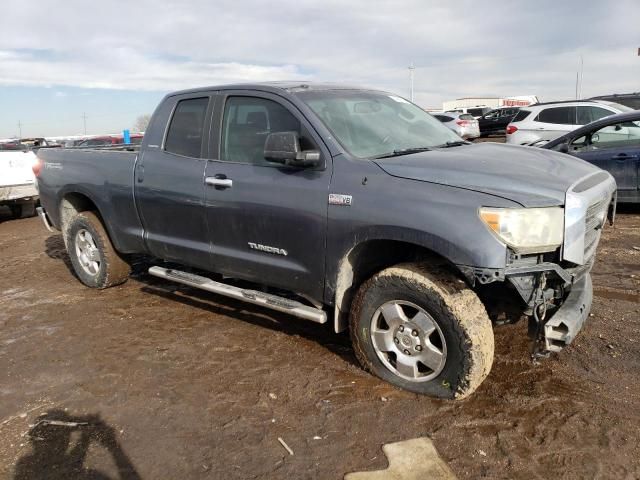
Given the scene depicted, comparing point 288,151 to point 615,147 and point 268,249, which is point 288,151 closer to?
point 268,249

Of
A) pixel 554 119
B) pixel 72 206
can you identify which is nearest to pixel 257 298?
pixel 72 206

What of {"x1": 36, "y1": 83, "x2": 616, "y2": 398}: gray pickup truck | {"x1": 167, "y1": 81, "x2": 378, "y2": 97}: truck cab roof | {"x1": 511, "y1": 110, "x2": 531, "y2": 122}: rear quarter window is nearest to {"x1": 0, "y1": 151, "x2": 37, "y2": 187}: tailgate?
{"x1": 36, "y1": 83, "x2": 616, "y2": 398}: gray pickup truck

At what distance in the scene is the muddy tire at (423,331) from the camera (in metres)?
3.14

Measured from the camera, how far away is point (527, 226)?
9.53ft

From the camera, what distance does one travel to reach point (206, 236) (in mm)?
4344

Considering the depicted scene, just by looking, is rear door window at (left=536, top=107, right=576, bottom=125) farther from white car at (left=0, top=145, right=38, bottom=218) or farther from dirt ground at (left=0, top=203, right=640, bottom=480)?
white car at (left=0, top=145, right=38, bottom=218)

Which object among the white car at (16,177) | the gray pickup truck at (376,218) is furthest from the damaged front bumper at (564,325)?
the white car at (16,177)

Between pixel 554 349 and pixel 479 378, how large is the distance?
18.2 inches

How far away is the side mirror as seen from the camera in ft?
11.6

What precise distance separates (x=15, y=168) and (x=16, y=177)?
16cm

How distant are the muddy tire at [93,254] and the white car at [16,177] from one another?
178 inches

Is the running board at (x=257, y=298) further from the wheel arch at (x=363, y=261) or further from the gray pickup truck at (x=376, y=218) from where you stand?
the wheel arch at (x=363, y=261)

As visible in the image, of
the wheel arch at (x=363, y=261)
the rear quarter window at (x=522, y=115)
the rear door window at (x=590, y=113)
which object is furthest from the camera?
the rear quarter window at (x=522, y=115)

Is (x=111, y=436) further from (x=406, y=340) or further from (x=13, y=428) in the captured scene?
(x=406, y=340)
